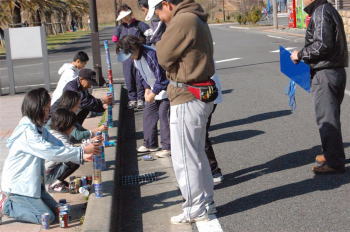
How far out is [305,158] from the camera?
775cm

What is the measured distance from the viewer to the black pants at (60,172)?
6586 mm

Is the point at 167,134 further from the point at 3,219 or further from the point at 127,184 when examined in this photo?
the point at 3,219

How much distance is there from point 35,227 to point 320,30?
328cm

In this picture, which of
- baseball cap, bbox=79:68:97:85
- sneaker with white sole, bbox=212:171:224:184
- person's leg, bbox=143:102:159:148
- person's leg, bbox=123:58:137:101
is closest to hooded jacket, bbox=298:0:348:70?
sneaker with white sole, bbox=212:171:224:184

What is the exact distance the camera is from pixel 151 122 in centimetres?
857

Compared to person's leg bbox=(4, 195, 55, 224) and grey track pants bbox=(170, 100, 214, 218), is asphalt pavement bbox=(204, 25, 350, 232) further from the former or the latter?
person's leg bbox=(4, 195, 55, 224)

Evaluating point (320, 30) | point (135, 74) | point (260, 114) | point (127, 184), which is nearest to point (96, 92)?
point (135, 74)

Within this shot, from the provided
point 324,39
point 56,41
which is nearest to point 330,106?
point 324,39

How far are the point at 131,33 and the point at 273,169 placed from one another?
5.24 meters

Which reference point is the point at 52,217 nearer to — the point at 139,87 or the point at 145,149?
the point at 145,149

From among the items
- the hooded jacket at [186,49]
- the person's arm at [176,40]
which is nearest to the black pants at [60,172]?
the hooded jacket at [186,49]

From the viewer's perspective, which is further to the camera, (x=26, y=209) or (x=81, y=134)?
(x=81, y=134)

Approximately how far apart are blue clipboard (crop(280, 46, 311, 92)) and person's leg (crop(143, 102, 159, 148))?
67.6 inches

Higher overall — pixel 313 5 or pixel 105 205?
pixel 313 5
